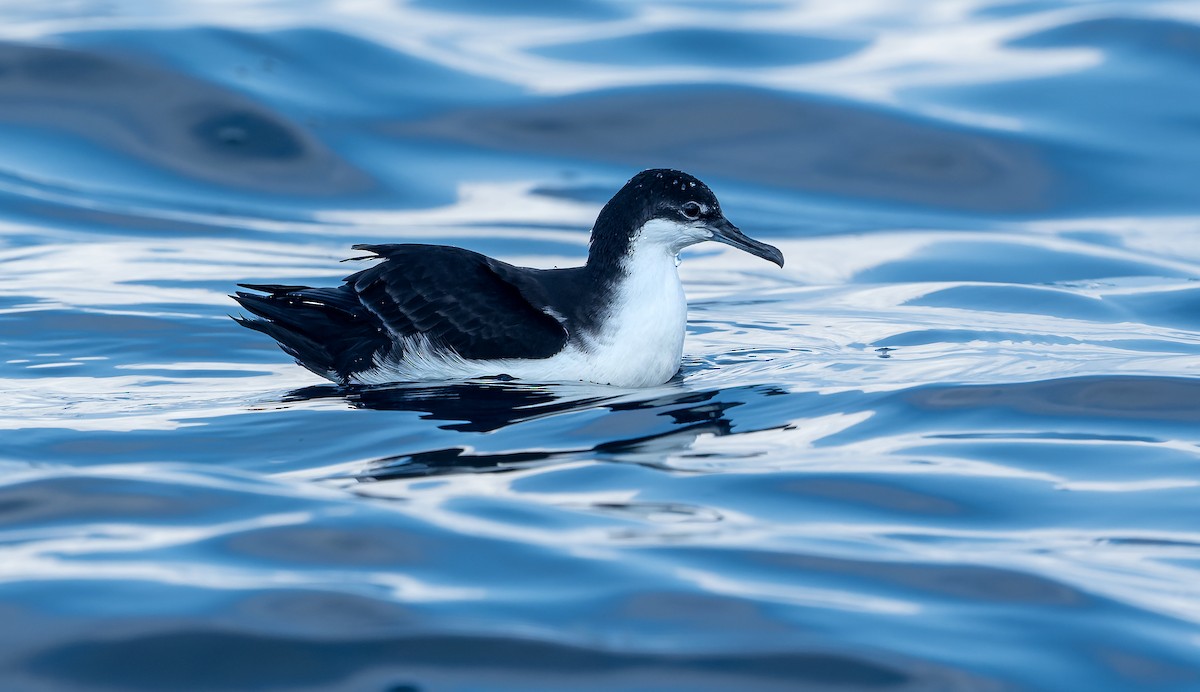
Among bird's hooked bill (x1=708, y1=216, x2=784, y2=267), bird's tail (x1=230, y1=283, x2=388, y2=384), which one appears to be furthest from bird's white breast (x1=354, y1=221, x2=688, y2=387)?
bird's hooked bill (x1=708, y1=216, x2=784, y2=267)

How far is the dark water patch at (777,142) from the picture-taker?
1264cm

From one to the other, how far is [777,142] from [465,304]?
6.21 m

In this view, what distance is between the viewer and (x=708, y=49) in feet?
47.4

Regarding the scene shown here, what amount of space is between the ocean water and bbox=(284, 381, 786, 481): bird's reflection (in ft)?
0.09

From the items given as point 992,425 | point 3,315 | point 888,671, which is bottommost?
point 888,671

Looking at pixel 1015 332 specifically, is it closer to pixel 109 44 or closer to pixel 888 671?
pixel 888 671

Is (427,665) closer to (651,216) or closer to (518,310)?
(518,310)

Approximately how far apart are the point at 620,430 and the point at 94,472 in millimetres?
2087

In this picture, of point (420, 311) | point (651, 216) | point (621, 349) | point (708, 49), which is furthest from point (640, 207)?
point (708, 49)

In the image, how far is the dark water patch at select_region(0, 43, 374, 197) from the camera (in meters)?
12.7

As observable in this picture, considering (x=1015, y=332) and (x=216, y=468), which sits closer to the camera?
(x=216, y=468)

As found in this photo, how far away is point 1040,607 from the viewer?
4789 mm

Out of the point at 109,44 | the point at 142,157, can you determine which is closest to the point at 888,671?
the point at 142,157

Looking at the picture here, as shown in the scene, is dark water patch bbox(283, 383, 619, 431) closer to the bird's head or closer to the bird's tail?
the bird's tail
